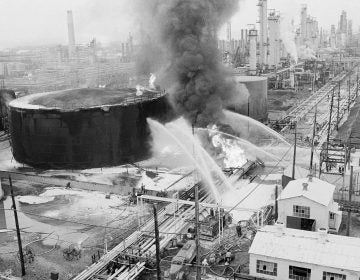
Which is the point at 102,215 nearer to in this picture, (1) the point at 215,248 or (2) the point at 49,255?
(2) the point at 49,255

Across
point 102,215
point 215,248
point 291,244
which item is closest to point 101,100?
point 102,215

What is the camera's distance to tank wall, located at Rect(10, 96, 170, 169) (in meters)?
35.8

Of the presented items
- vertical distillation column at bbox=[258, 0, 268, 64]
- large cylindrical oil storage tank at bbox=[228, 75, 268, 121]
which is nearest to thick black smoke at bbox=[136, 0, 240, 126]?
large cylindrical oil storage tank at bbox=[228, 75, 268, 121]

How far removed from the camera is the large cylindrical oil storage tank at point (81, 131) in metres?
35.8

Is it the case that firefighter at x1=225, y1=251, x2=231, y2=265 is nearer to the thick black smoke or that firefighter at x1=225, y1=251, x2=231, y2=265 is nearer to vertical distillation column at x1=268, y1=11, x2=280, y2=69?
the thick black smoke

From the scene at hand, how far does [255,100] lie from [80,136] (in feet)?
78.0

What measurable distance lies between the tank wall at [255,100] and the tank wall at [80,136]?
1686 centimetres

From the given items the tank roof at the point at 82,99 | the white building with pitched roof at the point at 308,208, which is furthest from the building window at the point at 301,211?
the tank roof at the point at 82,99

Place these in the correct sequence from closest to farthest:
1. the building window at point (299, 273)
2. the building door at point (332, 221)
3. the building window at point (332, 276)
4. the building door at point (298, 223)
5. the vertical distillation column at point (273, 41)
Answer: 1. the building window at point (332, 276)
2. the building window at point (299, 273)
3. the building door at point (298, 223)
4. the building door at point (332, 221)
5. the vertical distillation column at point (273, 41)

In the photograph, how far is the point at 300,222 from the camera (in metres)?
21.6

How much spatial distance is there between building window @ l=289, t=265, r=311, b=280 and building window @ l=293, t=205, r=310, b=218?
15.6 feet

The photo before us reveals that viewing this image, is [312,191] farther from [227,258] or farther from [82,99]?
[82,99]

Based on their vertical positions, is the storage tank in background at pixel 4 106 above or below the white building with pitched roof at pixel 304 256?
above

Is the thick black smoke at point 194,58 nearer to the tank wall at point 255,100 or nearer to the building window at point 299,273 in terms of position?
the tank wall at point 255,100
